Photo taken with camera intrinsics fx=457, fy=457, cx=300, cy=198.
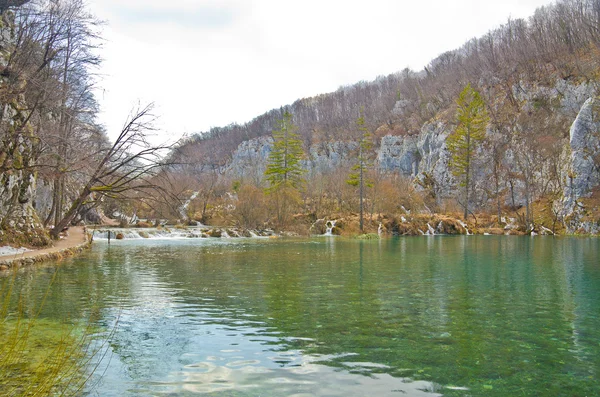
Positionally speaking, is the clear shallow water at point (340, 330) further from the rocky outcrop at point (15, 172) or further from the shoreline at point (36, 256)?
the rocky outcrop at point (15, 172)

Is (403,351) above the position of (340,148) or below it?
below

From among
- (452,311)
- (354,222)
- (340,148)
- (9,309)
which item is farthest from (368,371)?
(340,148)

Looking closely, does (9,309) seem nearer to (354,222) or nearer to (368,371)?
(368,371)

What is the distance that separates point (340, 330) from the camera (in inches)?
309

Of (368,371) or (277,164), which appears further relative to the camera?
(277,164)

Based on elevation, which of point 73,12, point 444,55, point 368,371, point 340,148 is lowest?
point 368,371

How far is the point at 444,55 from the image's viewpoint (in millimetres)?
142500

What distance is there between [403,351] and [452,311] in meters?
3.16

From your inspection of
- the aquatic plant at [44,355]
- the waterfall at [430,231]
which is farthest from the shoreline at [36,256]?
the waterfall at [430,231]

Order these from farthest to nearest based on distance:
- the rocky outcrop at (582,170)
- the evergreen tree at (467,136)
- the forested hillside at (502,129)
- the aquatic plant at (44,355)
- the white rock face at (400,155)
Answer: the white rock face at (400,155)
the evergreen tree at (467,136)
the forested hillside at (502,129)
the rocky outcrop at (582,170)
the aquatic plant at (44,355)

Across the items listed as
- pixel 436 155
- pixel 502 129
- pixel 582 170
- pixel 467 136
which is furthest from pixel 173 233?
pixel 502 129

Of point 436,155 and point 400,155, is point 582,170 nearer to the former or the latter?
point 436,155

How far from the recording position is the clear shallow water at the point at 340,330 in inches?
212

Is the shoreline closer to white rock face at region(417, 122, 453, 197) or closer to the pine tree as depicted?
the pine tree
